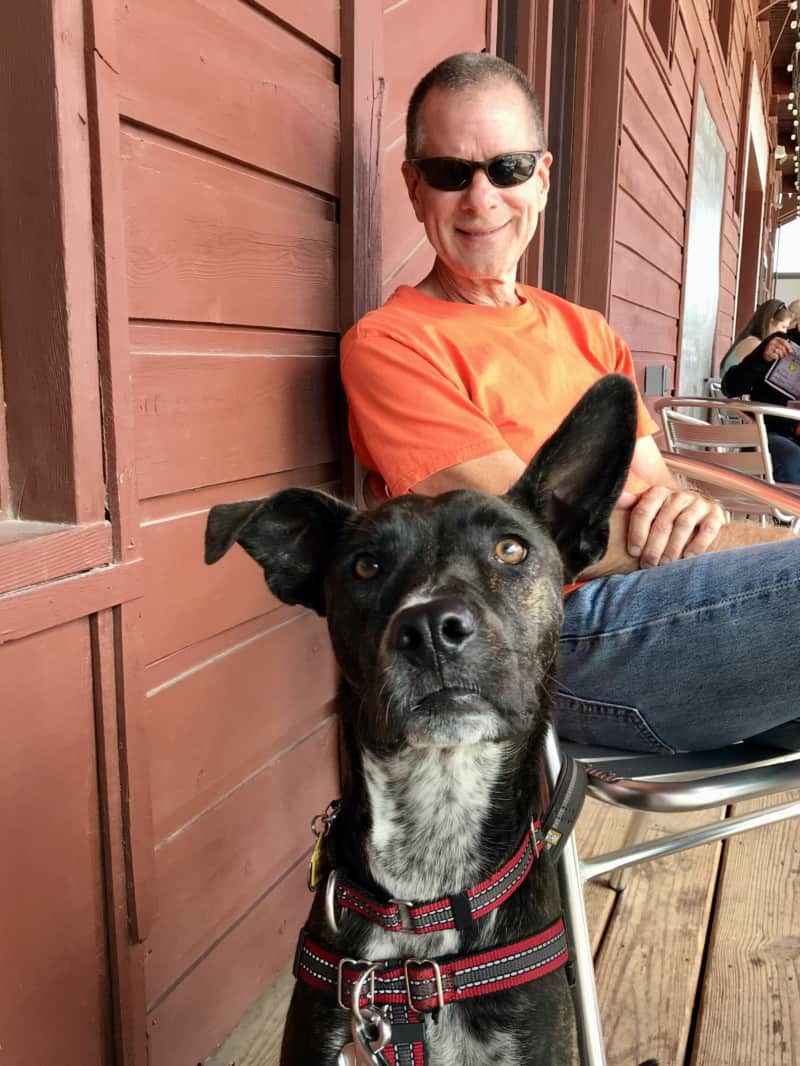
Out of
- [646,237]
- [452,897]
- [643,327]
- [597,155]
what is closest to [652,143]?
[646,237]

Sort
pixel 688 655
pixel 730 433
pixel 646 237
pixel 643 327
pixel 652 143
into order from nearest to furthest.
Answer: pixel 688 655, pixel 730 433, pixel 652 143, pixel 646 237, pixel 643 327

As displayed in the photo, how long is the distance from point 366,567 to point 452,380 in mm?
572

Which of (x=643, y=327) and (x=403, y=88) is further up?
(x=403, y=88)

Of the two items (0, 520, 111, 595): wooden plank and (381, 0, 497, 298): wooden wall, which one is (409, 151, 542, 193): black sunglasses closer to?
(381, 0, 497, 298): wooden wall

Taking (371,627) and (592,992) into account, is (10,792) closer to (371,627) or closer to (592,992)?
(371,627)

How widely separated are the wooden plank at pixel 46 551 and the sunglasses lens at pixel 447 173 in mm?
1092

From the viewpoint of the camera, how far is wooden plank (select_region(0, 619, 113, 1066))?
3.99 feet

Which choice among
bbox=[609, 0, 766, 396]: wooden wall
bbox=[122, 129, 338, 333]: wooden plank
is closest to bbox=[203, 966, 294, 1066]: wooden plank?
bbox=[122, 129, 338, 333]: wooden plank

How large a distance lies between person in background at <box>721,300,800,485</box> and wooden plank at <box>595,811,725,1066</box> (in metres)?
1.95

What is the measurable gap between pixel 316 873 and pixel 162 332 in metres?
0.86

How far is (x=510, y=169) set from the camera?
1927mm

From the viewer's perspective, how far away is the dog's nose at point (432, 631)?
1129mm

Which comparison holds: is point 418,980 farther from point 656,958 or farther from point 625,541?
point 656,958

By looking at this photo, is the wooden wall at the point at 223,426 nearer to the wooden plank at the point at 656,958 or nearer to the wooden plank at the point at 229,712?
the wooden plank at the point at 229,712
